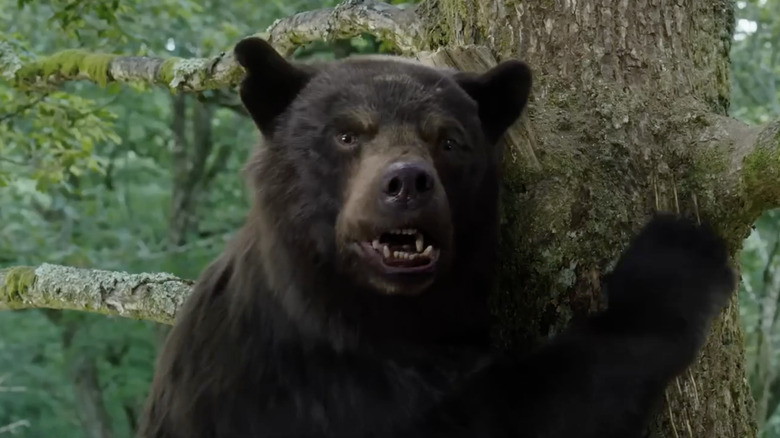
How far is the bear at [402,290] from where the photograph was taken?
2.66m

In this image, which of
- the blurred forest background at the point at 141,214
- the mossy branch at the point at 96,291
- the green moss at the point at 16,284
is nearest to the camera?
the mossy branch at the point at 96,291

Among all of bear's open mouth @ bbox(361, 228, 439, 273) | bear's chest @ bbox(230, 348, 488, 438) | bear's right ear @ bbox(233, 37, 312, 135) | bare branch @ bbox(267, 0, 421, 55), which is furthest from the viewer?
bare branch @ bbox(267, 0, 421, 55)

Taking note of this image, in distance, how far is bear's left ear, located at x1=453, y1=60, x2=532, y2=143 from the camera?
9.39ft

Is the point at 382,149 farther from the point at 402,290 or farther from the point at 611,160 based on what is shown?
the point at 611,160

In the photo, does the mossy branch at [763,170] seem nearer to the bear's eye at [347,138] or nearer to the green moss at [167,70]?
the bear's eye at [347,138]

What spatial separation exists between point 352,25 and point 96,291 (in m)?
1.78

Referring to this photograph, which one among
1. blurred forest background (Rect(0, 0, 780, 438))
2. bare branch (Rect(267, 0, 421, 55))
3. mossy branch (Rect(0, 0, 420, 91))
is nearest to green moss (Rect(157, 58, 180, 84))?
mossy branch (Rect(0, 0, 420, 91))

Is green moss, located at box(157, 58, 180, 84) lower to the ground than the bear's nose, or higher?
lower

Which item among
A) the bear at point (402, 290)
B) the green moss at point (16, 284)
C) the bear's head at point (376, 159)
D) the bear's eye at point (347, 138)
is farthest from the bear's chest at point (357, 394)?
the green moss at point (16, 284)

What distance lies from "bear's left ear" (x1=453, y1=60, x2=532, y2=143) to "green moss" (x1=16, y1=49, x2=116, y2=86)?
3.05m

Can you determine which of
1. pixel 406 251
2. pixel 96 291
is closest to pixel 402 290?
pixel 406 251

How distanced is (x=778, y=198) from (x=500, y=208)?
33.6 inches

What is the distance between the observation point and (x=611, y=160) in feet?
9.59

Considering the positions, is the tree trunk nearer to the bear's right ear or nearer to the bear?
the bear
